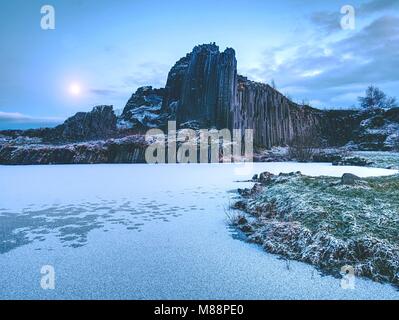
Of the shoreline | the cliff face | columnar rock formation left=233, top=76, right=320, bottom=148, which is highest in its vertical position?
columnar rock formation left=233, top=76, right=320, bottom=148

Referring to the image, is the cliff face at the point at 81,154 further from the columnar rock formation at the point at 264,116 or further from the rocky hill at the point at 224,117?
the columnar rock formation at the point at 264,116

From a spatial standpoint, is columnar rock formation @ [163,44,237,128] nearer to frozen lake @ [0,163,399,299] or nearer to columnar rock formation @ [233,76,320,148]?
columnar rock formation @ [233,76,320,148]

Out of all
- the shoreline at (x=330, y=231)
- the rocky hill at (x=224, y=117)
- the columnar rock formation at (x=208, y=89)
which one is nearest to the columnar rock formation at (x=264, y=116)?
the rocky hill at (x=224, y=117)

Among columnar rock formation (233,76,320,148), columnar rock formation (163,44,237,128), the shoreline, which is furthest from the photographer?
columnar rock formation (233,76,320,148)

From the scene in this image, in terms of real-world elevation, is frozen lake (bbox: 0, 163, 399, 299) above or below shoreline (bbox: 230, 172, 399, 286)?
below

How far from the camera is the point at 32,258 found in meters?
6.34

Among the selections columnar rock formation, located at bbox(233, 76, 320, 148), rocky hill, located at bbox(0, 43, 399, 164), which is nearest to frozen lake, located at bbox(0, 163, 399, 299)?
rocky hill, located at bbox(0, 43, 399, 164)

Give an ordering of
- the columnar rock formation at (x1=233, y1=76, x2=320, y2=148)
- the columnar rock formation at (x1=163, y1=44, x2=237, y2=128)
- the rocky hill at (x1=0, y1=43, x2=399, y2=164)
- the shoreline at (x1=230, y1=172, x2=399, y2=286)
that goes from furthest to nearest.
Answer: the columnar rock formation at (x1=233, y1=76, x2=320, y2=148) < the columnar rock formation at (x1=163, y1=44, x2=237, y2=128) < the rocky hill at (x1=0, y1=43, x2=399, y2=164) < the shoreline at (x1=230, y1=172, x2=399, y2=286)

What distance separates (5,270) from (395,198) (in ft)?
32.8
